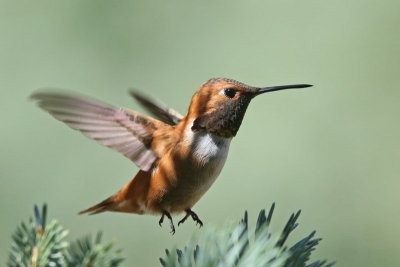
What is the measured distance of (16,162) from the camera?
7.98 ft

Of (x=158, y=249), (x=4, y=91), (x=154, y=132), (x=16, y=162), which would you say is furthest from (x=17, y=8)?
(x=154, y=132)

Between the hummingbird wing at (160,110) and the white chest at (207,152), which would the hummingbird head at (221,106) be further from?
the hummingbird wing at (160,110)

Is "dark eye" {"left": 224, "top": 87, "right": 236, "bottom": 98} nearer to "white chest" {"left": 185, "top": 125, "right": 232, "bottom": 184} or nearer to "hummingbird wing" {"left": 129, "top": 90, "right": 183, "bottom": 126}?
"white chest" {"left": 185, "top": 125, "right": 232, "bottom": 184}

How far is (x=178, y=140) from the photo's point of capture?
4.23ft

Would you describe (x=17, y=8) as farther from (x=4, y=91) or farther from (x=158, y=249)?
(x=158, y=249)

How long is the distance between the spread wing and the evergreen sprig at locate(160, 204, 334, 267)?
0.54m

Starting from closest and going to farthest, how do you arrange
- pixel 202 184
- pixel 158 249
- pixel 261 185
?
pixel 202 184 → pixel 158 249 → pixel 261 185

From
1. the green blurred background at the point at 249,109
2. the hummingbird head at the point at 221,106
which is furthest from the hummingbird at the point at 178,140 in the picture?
the green blurred background at the point at 249,109

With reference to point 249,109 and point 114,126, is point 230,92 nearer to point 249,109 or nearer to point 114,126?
point 114,126

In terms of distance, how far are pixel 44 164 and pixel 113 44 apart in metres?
0.62

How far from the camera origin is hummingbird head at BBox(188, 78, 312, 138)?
1287mm

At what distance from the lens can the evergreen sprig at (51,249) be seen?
856 mm

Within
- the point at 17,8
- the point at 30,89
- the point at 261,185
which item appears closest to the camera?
the point at 261,185

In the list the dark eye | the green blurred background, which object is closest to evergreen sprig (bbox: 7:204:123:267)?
the dark eye
